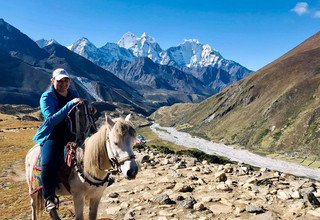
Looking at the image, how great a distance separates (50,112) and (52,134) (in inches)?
25.8

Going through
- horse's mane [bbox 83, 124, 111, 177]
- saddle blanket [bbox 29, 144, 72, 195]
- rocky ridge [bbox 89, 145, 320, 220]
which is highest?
horse's mane [bbox 83, 124, 111, 177]

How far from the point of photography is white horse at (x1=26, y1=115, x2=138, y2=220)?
9.01 metres

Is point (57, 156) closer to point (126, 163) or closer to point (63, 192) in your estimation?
point (63, 192)

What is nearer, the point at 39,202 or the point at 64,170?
the point at 64,170

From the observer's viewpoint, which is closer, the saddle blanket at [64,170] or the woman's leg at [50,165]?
the woman's leg at [50,165]

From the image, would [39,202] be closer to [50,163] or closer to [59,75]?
[50,163]

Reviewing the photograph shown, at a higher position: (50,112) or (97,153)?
(50,112)

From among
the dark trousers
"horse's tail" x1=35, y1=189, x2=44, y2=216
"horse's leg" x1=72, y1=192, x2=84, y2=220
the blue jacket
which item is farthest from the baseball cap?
"horse's tail" x1=35, y1=189, x2=44, y2=216

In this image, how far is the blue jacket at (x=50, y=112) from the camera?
33.8ft

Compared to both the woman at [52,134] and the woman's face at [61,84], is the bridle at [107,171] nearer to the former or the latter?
the woman at [52,134]

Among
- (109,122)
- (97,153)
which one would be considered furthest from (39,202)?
(109,122)

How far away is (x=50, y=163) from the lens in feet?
34.6

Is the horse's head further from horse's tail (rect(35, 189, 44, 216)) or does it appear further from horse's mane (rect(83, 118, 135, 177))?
horse's tail (rect(35, 189, 44, 216))

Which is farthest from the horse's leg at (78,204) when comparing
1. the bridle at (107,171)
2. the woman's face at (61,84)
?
the woman's face at (61,84)
